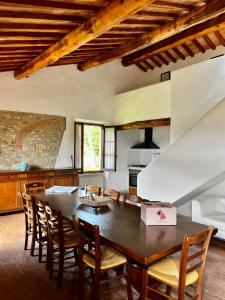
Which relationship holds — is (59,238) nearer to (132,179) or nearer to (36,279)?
(36,279)

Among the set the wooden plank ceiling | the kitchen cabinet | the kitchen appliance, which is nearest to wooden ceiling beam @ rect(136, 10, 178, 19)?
the wooden plank ceiling

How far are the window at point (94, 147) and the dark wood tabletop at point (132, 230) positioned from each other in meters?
4.07

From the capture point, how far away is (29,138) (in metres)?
5.98

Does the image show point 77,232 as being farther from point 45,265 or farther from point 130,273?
point 45,265

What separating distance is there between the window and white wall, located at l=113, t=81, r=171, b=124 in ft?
2.02

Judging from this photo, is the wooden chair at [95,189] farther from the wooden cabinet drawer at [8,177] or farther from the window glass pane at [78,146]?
the window glass pane at [78,146]

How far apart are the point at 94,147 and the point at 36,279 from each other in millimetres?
5145

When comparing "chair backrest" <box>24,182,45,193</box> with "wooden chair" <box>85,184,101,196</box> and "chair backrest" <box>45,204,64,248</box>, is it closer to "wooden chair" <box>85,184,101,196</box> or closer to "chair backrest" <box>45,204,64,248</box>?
"wooden chair" <box>85,184,101,196</box>

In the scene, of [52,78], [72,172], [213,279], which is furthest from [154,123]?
[213,279]

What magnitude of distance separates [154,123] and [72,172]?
267 centimetres

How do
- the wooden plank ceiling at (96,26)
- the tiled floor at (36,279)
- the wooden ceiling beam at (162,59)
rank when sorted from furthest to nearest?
the wooden ceiling beam at (162,59), the wooden plank ceiling at (96,26), the tiled floor at (36,279)

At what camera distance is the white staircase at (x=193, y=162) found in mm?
3756

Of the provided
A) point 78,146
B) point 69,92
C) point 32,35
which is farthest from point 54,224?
point 69,92

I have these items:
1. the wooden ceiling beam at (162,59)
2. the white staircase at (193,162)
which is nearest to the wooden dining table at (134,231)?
the white staircase at (193,162)
